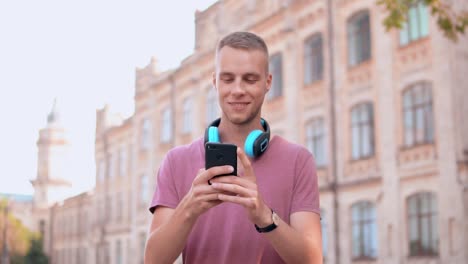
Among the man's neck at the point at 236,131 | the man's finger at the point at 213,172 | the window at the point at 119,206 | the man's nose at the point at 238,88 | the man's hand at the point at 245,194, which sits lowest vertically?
the man's hand at the point at 245,194

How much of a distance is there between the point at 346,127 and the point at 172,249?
1962cm

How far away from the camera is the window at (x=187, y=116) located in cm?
3250

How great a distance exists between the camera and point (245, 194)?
7.80 ft

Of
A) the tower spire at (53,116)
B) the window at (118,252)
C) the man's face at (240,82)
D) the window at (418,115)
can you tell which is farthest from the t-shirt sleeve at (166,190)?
the tower spire at (53,116)

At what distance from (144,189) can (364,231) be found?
62.3ft

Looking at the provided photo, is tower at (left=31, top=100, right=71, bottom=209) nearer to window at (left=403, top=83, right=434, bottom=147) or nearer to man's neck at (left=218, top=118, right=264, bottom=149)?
window at (left=403, top=83, right=434, bottom=147)

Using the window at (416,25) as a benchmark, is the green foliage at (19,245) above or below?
below

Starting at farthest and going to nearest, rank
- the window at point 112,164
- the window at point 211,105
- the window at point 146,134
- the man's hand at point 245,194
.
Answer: the window at point 112,164, the window at point 146,134, the window at point 211,105, the man's hand at point 245,194

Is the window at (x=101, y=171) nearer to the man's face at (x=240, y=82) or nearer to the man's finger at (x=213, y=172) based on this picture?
the man's face at (x=240, y=82)

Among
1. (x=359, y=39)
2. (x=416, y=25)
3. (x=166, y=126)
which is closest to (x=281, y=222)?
(x=416, y=25)

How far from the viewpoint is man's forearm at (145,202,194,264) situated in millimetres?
2531

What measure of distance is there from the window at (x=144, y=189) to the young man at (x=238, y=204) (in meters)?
34.3

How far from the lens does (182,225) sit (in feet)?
8.30

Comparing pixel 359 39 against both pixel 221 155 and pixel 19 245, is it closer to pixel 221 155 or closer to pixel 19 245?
pixel 221 155
